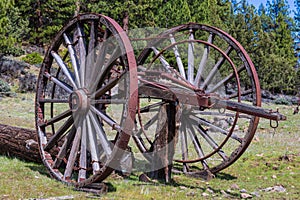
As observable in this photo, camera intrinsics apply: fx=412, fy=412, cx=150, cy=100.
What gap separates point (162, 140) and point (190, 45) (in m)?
2.47

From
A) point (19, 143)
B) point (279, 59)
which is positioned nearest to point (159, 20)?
point (279, 59)

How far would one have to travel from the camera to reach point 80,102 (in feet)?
19.9

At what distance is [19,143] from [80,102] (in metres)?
2.57

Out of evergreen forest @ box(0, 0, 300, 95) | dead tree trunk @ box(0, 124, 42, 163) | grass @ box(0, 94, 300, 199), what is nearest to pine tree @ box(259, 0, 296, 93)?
evergreen forest @ box(0, 0, 300, 95)

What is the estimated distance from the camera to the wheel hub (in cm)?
608

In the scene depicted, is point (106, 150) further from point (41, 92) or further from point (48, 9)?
point (48, 9)

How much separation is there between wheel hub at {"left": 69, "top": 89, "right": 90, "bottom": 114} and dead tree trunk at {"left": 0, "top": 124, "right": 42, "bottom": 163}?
1.88 metres

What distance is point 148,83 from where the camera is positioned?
6.45 metres

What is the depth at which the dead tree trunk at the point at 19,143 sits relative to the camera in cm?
771

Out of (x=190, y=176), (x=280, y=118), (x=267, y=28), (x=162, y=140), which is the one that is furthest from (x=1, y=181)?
(x=267, y=28)

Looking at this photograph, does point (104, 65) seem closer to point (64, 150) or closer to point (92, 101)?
point (92, 101)

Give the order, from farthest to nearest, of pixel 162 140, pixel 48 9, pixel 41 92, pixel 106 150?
pixel 48 9 < pixel 41 92 < pixel 162 140 < pixel 106 150

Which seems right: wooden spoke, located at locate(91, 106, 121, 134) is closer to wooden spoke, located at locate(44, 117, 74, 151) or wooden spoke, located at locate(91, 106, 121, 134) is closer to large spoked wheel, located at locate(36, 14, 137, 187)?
large spoked wheel, located at locate(36, 14, 137, 187)

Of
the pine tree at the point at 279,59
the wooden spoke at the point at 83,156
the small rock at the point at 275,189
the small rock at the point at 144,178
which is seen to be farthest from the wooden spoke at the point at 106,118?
the pine tree at the point at 279,59
